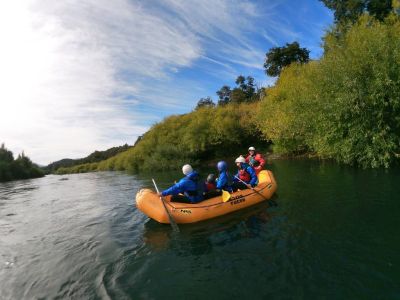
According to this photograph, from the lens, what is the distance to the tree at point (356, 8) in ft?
125

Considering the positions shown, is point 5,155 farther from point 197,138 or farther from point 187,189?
point 187,189

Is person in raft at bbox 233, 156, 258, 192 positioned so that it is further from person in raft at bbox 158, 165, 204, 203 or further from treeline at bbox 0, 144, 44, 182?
treeline at bbox 0, 144, 44, 182

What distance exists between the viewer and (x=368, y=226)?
892 centimetres

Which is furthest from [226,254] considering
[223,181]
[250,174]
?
[250,174]

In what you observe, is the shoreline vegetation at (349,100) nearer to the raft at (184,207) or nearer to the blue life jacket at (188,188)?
the raft at (184,207)

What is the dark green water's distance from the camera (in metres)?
6.14

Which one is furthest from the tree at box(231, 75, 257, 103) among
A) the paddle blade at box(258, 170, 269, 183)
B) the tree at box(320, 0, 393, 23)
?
the paddle blade at box(258, 170, 269, 183)

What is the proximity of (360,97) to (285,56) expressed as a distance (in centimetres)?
4599

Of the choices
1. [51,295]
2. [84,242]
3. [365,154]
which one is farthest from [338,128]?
[51,295]

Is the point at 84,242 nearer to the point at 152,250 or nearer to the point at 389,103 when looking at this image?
the point at 152,250

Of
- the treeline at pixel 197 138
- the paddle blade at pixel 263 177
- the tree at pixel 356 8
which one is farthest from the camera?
the treeline at pixel 197 138

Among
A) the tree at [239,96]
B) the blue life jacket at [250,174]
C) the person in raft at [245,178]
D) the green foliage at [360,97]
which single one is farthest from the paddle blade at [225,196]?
the tree at [239,96]

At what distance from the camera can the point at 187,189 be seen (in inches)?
425

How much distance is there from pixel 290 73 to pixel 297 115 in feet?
39.4
